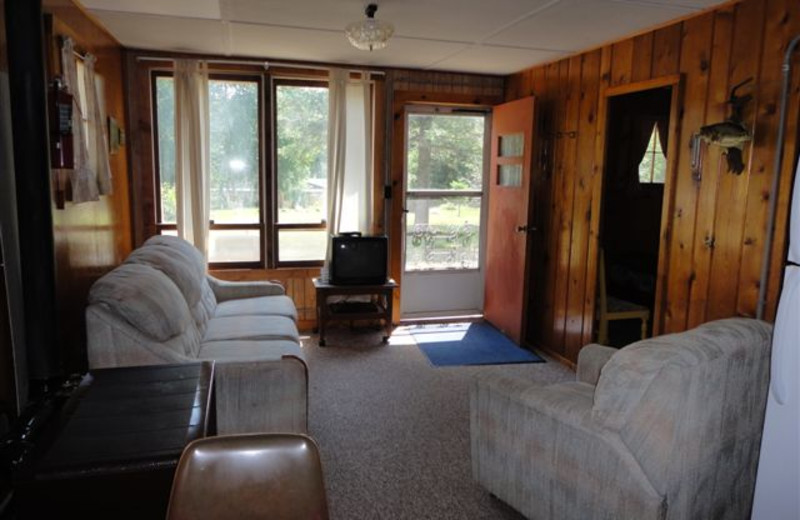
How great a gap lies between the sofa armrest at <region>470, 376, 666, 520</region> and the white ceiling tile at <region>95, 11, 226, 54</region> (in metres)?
2.82

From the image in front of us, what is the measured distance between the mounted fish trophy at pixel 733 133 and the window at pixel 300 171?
9.93 feet

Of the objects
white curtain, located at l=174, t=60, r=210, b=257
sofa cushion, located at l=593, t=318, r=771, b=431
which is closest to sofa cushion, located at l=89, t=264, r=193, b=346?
white curtain, located at l=174, t=60, r=210, b=257

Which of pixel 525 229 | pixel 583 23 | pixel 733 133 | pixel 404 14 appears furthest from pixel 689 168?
pixel 404 14

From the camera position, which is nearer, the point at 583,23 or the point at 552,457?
the point at 552,457

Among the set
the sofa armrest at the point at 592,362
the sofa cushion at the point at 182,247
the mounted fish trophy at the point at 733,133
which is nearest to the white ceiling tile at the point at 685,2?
the mounted fish trophy at the point at 733,133

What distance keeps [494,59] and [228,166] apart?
2310 millimetres

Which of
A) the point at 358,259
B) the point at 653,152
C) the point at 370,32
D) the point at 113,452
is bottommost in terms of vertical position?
the point at 113,452

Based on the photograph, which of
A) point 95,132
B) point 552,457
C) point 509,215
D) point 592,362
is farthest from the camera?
point 509,215

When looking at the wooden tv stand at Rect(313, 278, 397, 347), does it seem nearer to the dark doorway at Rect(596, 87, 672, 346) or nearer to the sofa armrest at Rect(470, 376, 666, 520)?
the dark doorway at Rect(596, 87, 672, 346)

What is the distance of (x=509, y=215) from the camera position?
15.9 ft

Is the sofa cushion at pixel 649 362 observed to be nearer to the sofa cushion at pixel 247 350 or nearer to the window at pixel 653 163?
the sofa cushion at pixel 247 350

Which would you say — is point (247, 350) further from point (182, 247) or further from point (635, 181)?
point (635, 181)

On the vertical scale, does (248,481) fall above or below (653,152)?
below

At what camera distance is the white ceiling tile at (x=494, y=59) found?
4.09m
